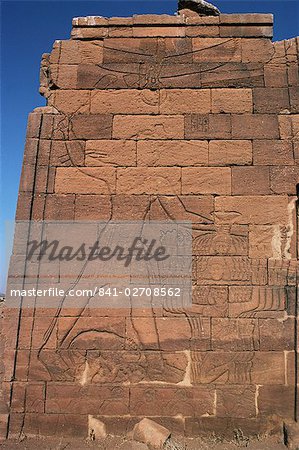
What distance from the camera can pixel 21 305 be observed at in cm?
495

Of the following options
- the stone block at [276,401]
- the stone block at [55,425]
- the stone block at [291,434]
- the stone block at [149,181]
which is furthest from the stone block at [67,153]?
the stone block at [291,434]

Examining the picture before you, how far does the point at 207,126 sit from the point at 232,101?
529mm

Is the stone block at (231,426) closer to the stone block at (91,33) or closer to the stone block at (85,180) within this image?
the stone block at (85,180)

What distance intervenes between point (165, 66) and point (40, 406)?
16.2ft

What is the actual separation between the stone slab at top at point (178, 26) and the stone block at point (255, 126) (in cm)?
127

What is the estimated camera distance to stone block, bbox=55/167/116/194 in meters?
5.22

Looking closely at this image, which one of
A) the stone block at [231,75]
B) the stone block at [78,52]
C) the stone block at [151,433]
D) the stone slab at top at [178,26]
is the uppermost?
the stone slab at top at [178,26]

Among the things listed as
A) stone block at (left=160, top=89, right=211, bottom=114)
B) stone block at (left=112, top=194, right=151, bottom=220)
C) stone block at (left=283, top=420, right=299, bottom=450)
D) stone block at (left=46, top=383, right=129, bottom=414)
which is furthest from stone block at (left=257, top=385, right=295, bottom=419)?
stone block at (left=160, top=89, right=211, bottom=114)

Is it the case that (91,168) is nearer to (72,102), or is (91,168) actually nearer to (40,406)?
(72,102)

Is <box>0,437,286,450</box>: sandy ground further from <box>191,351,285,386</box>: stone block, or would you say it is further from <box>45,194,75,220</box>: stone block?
<box>45,194,75,220</box>: stone block

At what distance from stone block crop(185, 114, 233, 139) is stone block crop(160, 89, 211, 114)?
4.2 inches

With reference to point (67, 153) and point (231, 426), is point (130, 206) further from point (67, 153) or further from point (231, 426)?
point (231, 426)

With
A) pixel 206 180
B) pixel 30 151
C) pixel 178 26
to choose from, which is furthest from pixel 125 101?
pixel 206 180

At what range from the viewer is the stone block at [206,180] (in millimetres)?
A: 5176
